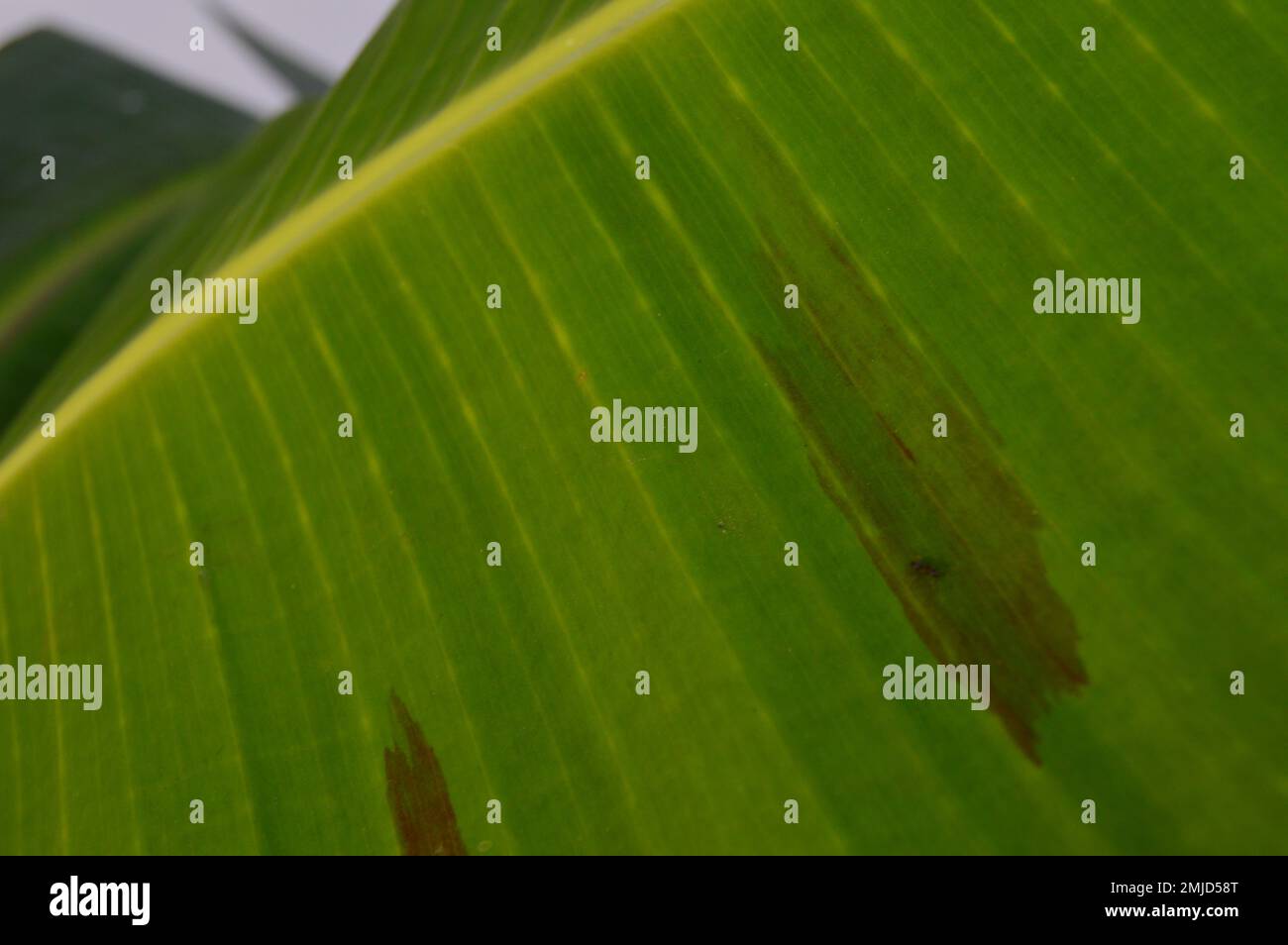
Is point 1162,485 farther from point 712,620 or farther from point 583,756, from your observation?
point 583,756

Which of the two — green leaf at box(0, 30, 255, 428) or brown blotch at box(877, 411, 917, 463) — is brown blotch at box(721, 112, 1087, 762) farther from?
green leaf at box(0, 30, 255, 428)

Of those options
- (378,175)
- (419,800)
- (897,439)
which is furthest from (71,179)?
(897,439)

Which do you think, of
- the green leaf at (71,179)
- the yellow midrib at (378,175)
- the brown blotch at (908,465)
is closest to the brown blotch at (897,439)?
the brown blotch at (908,465)

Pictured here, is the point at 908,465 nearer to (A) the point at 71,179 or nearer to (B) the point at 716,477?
(B) the point at 716,477

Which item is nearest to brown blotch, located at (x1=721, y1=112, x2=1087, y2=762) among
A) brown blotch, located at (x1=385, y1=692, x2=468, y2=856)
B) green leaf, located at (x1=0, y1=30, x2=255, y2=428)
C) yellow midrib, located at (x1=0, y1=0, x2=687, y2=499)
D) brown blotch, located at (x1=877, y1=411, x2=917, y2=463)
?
brown blotch, located at (x1=877, y1=411, x2=917, y2=463)

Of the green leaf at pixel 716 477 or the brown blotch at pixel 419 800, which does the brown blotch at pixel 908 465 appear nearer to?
the green leaf at pixel 716 477

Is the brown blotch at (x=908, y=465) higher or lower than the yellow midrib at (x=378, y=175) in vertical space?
lower
